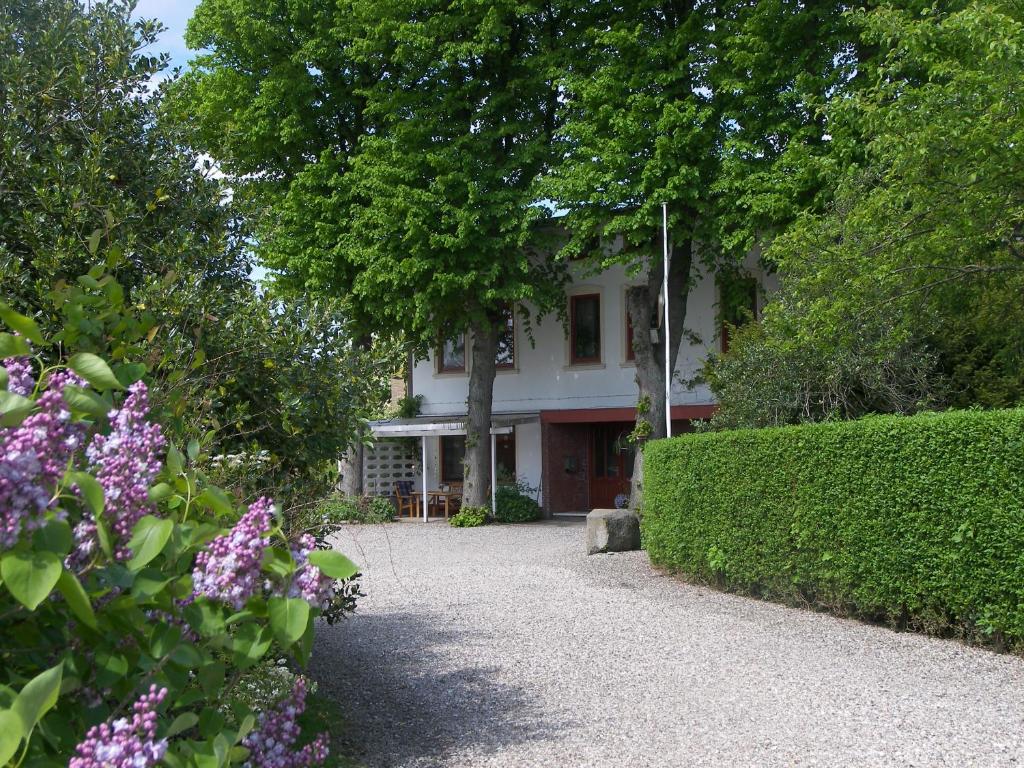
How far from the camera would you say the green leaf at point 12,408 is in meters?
1.67

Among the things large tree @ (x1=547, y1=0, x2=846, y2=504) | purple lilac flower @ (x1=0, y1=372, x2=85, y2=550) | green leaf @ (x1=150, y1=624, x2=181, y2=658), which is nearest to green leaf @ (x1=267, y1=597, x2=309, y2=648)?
green leaf @ (x1=150, y1=624, x2=181, y2=658)

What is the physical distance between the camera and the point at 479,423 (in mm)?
22109

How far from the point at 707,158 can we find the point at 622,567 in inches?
291

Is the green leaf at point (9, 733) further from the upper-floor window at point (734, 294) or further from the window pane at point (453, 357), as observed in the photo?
the window pane at point (453, 357)

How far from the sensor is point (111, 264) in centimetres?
313

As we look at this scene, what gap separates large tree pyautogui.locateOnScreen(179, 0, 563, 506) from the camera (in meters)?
19.1

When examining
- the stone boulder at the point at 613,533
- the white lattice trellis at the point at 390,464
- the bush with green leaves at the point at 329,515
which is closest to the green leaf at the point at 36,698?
the bush with green leaves at the point at 329,515

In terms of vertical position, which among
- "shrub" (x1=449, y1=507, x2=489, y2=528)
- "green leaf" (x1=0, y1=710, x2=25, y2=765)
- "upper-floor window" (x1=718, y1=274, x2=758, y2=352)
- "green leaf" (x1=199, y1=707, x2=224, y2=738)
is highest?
"upper-floor window" (x1=718, y1=274, x2=758, y2=352)

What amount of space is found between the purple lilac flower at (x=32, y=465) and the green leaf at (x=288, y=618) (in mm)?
437

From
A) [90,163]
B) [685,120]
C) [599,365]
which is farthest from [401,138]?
[90,163]

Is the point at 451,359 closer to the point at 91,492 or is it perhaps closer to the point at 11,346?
the point at 11,346

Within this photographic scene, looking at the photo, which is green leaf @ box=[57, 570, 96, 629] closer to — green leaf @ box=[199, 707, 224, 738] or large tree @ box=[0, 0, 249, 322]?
green leaf @ box=[199, 707, 224, 738]

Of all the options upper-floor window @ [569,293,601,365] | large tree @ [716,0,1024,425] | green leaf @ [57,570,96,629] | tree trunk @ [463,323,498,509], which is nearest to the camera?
green leaf @ [57,570,96,629]

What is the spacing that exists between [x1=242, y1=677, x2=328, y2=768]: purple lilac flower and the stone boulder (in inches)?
518
